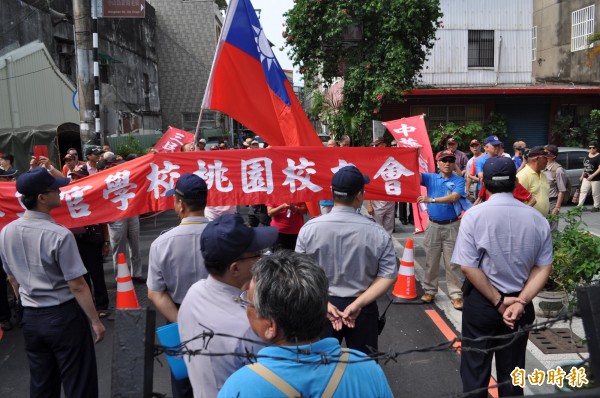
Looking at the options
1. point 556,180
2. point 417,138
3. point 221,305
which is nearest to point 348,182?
point 221,305

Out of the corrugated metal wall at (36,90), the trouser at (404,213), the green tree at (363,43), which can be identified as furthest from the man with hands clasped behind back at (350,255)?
the corrugated metal wall at (36,90)

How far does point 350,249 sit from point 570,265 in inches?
125

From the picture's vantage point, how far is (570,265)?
571 cm

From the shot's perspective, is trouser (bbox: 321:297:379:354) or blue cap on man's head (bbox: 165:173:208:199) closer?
blue cap on man's head (bbox: 165:173:208:199)

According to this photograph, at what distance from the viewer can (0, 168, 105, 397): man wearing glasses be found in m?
3.67

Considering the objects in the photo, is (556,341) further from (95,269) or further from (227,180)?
(95,269)

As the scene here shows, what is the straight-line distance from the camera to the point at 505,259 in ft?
11.8

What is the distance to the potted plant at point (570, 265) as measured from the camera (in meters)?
5.60

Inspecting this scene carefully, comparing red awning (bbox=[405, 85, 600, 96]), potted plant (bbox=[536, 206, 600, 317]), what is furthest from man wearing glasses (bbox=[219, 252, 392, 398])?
red awning (bbox=[405, 85, 600, 96])

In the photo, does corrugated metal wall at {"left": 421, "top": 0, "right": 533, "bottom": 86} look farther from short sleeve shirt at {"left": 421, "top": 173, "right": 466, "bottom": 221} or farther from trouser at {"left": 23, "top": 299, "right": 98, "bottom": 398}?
trouser at {"left": 23, "top": 299, "right": 98, "bottom": 398}

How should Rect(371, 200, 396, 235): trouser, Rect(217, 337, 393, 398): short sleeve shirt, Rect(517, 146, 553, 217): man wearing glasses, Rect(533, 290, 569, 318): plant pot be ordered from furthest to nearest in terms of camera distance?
Rect(371, 200, 396, 235): trouser, Rect(517, 146, 553, 217): man wearing glasses, Rect(533, 290, 569, 318): plant pot, Rect(217, 337, 393, 398): short sleeve shirt

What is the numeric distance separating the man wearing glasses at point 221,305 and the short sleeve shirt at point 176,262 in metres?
0.97

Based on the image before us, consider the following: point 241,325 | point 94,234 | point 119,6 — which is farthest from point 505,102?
point 241,325

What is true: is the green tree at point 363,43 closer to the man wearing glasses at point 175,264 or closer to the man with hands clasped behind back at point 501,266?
the man with hands clasped behind back at point 501,266
